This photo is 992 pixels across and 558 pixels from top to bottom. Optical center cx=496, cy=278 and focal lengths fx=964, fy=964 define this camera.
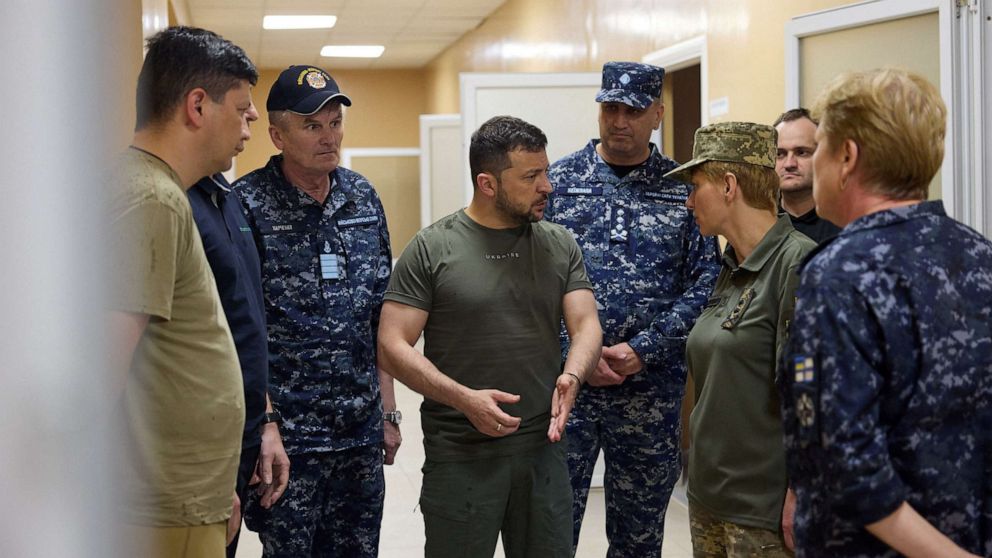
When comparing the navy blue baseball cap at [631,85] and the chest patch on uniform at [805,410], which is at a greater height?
the navy blue baseball cap at [631,85]

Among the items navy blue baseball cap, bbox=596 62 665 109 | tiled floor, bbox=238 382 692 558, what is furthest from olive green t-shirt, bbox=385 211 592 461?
tiled floor, bbox=238 382 692 558

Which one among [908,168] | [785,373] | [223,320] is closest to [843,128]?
[908,168]

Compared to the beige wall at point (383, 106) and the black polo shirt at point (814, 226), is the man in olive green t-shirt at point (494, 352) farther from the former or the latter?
the beige wall at point (383, 106)

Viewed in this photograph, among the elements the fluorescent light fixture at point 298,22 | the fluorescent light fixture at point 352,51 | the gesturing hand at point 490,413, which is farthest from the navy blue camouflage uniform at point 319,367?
the fluorescent light fixture at point 352,51

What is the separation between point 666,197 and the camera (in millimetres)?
2789

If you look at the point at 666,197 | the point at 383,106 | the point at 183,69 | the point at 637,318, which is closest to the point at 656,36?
the point at 666,197

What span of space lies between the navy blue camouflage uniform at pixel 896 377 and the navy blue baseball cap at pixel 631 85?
159 centimetres

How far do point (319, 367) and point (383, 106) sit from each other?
11440mm

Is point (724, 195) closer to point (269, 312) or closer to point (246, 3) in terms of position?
point (269, 312)

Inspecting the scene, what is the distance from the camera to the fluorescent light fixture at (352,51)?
36.9 ft

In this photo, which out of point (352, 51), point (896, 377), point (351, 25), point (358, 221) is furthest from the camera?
point (352, 51)

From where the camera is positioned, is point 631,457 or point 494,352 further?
point 631,457

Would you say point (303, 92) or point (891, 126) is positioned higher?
point (303, 92)

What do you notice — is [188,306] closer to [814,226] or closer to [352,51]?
[814,226]
